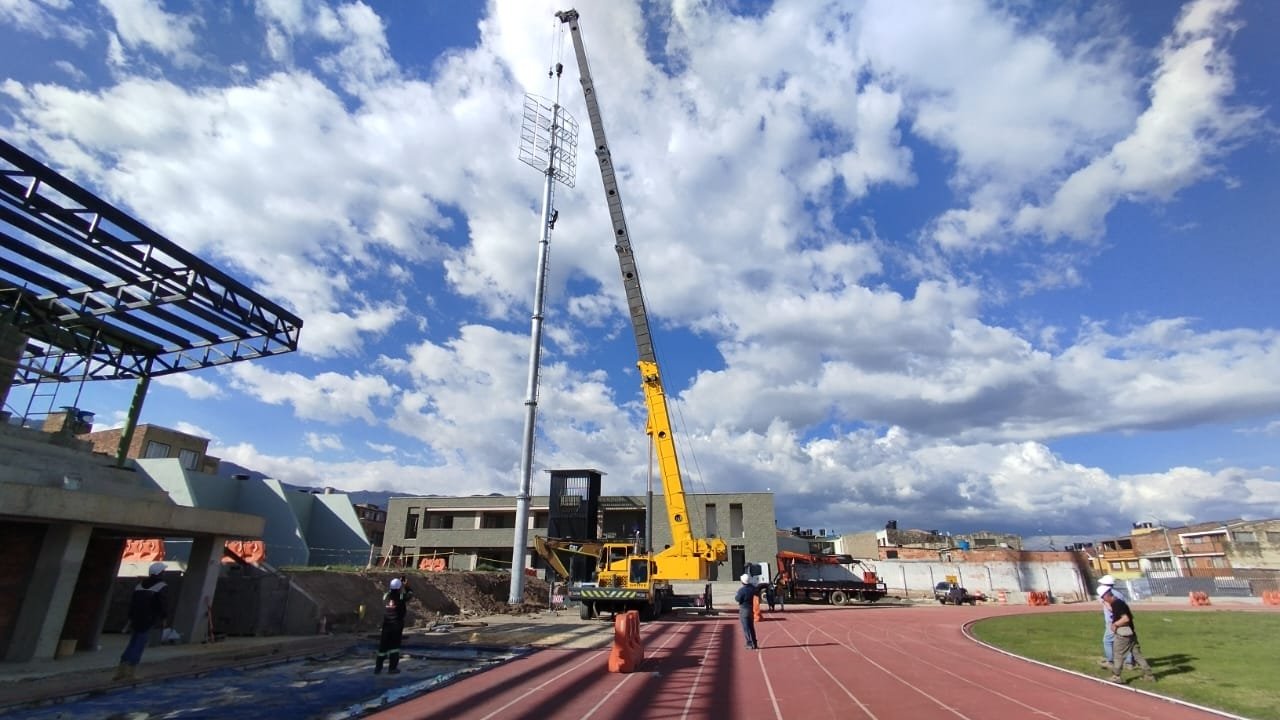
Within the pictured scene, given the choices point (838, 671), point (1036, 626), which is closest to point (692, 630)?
point (838, 671)

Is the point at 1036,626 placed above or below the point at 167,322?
below

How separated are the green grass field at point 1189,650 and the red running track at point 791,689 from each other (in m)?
0.75

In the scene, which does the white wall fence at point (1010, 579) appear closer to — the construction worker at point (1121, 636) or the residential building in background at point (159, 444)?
the construction worker at point (1121, 636)

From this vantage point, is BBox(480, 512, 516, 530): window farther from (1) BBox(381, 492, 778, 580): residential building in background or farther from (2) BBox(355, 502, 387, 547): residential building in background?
(2) BBox(355, 502, 387, 547): residential building in background

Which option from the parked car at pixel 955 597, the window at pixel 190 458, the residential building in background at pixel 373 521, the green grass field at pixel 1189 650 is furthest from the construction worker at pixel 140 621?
the residential building in background at pixel 373 521

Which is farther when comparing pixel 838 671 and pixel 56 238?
pixel 56 238

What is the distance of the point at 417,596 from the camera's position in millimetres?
23922

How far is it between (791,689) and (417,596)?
58.8 feet

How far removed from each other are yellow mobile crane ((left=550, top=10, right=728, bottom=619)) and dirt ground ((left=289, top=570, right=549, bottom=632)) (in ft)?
12.1

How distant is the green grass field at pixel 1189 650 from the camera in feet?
31.4

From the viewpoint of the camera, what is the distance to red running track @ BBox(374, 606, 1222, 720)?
28.3ft

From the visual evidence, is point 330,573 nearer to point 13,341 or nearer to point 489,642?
Result: point 489,642

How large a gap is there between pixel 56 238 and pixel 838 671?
64.5 feet

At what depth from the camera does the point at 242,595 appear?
1806 cm
